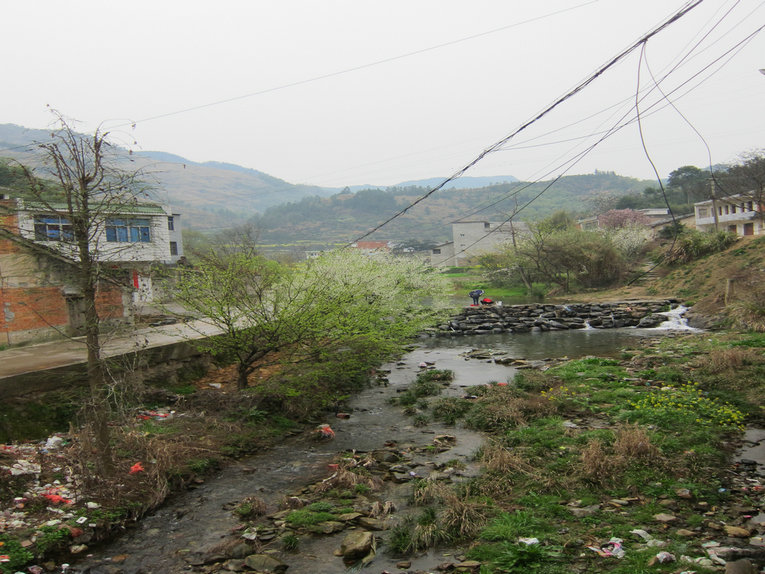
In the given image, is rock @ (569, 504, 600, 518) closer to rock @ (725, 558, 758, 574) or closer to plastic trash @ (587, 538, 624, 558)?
plastic trash @ (587, 538, 624, 558)

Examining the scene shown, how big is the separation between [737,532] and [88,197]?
9738mm

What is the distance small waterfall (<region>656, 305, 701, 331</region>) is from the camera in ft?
79.1

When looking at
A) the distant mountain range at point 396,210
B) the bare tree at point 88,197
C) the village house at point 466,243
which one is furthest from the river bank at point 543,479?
the distant mountain range at point 396,210

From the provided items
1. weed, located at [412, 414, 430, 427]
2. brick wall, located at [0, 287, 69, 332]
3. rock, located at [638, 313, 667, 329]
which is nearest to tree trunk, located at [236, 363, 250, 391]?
weed, located at [412, 414, 430, 427]

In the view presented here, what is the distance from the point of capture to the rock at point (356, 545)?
627cm

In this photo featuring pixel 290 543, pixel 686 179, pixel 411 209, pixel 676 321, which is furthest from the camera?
pixel 411 209

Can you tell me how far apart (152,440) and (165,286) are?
15.0ft

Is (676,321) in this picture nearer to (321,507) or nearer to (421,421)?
(421,421)

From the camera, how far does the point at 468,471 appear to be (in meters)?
8.88

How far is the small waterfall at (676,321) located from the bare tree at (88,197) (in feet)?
80.2

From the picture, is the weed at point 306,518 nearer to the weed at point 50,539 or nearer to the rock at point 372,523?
the rock at point 372,523

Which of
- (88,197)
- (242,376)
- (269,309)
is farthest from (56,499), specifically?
(269,309)

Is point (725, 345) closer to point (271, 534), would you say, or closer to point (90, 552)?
point (271, 534)

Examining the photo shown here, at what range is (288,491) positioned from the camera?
8.51 m
